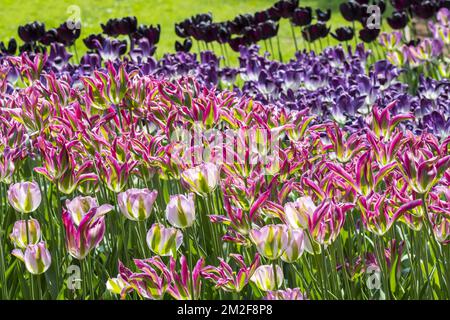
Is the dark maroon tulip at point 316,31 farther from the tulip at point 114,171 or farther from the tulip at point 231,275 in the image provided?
the tulip at point 231,275

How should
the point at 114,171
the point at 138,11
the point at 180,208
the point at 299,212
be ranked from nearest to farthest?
the point at 299,212 → the point at 180,208 → the point at 114,171 → the point at 138,11

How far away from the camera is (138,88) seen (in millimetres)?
3375

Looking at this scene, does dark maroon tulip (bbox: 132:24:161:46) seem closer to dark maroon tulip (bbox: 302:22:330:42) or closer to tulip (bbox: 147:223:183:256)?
dark maroon tulip (bbox: 302:22:330:42)

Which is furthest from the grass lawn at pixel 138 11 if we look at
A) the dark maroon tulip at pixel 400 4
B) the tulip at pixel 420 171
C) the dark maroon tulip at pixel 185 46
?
the tulip at pixel 420 171

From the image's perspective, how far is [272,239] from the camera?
2.33 meters

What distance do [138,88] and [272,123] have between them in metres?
0.56

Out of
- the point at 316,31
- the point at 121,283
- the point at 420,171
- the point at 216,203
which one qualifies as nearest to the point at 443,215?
the point at 420,171

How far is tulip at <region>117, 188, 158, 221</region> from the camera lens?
8.43 ft

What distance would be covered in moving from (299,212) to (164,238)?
437mm

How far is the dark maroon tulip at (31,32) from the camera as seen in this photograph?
6535 millimetres

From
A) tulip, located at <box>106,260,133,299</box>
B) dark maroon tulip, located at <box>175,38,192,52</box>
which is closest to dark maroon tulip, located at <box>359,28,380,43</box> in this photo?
dark maroon tulip, located at <box>175,38,192,52</box>

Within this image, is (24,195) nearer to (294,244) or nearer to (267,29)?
(294,244)

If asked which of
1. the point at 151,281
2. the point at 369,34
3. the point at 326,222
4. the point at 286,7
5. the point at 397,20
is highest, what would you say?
the point at 286,7
